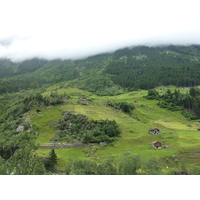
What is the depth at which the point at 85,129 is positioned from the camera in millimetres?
97500

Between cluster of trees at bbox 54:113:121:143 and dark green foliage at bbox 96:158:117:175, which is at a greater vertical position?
dark green foliage at bbox 96:158:117:175

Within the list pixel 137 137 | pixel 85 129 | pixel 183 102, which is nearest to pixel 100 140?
pixel 85 129

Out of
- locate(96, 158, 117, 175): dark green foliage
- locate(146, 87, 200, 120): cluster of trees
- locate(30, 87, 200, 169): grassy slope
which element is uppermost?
locate(96, 158, 117, 175): dark green foliage

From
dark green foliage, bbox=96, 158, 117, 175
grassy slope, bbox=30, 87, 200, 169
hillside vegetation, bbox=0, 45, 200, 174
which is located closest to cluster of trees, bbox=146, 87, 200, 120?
hillside vegetation, bbox=0, 45, 200, 174

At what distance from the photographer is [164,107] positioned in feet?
525

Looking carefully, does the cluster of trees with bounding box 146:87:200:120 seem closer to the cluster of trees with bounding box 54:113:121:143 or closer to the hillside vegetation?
the hillside vegetation

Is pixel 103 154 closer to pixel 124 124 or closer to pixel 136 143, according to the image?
pixel 136 143

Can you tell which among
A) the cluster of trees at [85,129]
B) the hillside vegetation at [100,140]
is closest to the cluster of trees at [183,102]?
the hillside vegetation at [100,140]

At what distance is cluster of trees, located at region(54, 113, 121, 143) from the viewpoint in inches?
3369

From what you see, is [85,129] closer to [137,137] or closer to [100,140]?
[100,140]

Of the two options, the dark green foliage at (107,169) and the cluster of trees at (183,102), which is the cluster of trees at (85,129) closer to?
the dark green foliage at (107,169)

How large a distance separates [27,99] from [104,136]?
109 meters

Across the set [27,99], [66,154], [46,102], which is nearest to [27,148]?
[66,154]

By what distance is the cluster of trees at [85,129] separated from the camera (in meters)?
85.6
